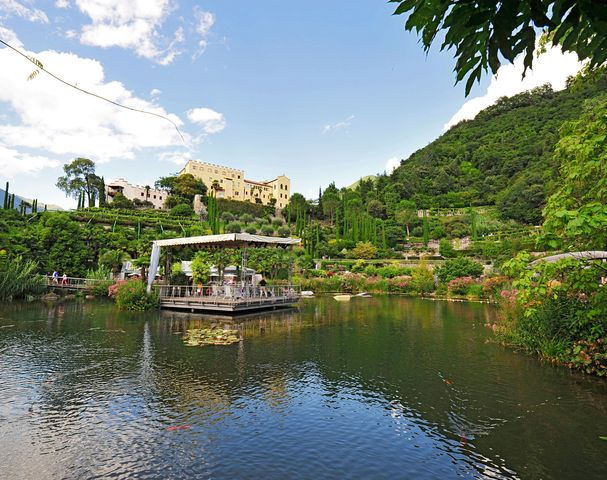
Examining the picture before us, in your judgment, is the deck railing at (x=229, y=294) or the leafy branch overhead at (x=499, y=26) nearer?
the leafy branch overhead at (x=499, y=26)

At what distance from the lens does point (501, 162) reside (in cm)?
6650

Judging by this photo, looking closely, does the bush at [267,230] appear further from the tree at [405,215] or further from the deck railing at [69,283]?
the deck railing at [69,283]

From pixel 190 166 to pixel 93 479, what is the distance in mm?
68004

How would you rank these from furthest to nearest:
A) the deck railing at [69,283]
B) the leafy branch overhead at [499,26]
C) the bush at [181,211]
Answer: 1. the bush at [181,211]
2. the deck railing at [69,283]
3. the leafy branch overhead at [499,26]

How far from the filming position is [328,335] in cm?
1172

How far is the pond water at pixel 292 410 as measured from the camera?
430cm

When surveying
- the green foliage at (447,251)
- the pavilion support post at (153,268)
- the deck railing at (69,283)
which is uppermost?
the green foliage at (447,251)

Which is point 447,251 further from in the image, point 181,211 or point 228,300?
point 181,211

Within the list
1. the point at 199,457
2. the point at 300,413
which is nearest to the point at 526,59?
the point at 199,457

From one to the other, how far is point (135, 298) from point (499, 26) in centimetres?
1816

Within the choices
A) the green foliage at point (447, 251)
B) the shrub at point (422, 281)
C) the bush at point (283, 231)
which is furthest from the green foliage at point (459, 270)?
the bush at point (283, 231)

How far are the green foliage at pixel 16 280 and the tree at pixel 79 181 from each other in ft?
140

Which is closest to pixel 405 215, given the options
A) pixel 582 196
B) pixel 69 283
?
pixel 69 283

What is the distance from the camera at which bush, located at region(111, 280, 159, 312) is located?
1684cm
